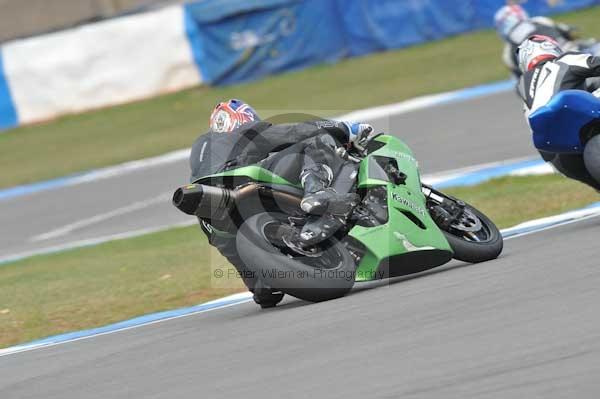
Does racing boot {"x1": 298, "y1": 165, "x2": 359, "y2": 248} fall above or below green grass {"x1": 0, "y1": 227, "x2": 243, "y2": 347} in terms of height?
above

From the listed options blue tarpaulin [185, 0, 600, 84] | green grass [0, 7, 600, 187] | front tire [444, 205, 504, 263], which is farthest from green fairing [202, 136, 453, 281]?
blue tarpaulin [185, 0, 600, 84]

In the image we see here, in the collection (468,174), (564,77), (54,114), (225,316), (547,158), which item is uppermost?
(564,77)

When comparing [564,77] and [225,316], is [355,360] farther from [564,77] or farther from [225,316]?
[564,77]

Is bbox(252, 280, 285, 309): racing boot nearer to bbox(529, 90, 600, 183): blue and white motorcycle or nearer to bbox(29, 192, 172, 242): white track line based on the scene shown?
bbox(529, 90, 600, 183): blue and white motorcycle

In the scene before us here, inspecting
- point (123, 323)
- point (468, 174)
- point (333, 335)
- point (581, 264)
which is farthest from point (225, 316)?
point (468, 174)

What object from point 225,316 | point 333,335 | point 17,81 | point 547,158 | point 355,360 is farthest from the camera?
point 17,81

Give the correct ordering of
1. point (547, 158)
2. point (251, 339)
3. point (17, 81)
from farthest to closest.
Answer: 1. point (17, 81)
2. point (547, 158)
3. point (251, 339)

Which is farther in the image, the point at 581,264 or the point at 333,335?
the point at 581,264

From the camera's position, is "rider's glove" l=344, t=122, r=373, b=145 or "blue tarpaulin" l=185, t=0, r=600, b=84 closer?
"rider's glove" l=344, t=122, r=373, b=145

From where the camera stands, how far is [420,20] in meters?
21.8

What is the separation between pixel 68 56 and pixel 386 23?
19.8 feet

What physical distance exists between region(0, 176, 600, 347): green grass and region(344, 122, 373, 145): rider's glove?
131 centimetres

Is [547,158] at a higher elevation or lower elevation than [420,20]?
higher

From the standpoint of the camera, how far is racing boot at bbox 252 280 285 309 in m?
6.65
